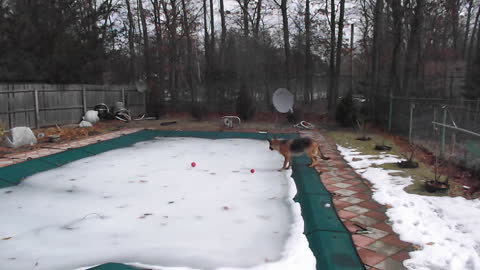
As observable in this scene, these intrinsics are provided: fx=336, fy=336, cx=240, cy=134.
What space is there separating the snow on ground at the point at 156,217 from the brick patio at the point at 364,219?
457 mm

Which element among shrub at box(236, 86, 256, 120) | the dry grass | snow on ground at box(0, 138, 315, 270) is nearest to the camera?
snow on ground at box(0, 138, 315, 270)

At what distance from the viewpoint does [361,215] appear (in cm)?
343

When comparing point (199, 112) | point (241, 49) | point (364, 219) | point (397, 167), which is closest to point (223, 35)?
point (241, 49)

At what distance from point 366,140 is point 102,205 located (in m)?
6.24

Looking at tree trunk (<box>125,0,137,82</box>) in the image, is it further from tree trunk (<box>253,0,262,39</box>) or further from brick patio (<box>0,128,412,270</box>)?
brick patio (<box>0,128,412,270</box>)

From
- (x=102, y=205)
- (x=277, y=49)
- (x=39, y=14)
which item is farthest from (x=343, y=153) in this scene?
(x=39, y=14)

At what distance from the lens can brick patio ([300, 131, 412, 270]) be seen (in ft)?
8.40

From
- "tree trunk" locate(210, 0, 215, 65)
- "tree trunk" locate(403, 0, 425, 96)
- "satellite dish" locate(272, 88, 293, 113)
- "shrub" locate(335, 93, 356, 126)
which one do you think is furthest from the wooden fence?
"tree trunk" locate(403, 0, 425, 96)

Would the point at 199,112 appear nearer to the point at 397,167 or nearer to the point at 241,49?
the point at 241,49

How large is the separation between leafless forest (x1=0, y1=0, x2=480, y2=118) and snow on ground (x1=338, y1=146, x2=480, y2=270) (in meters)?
7.11

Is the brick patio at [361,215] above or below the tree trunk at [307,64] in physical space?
below

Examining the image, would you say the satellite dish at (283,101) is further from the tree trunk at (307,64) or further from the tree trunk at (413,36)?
the tree trunk at (413,36)

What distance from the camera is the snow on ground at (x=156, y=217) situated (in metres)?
3.00

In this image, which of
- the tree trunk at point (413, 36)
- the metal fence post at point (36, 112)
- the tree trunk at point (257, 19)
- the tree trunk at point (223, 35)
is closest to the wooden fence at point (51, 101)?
the metal fence post at point (36, 112)
